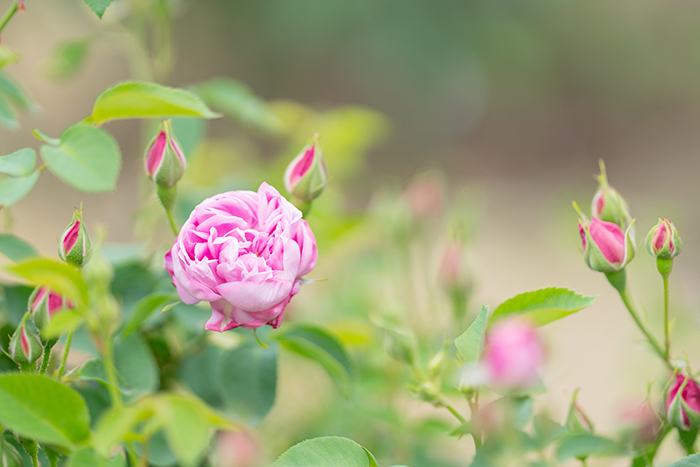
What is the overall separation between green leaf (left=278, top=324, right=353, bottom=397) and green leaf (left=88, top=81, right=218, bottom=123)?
0.17 m

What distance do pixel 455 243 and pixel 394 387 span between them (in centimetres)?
15

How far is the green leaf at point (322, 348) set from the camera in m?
0.43

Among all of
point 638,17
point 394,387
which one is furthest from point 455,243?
point 638,17

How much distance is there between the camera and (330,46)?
2848 mm

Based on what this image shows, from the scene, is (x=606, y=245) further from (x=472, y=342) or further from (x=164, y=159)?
(x=164, y=159)

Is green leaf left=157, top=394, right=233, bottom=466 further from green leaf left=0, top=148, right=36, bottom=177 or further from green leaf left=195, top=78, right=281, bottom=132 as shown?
green leaf left=195, top=78, right=281, bottom=132

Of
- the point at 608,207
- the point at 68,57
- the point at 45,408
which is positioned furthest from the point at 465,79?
the point at 45,408

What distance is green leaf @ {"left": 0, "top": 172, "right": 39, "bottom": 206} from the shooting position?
35 cm

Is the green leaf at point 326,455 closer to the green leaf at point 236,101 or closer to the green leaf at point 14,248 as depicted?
the green leaf at point 14,248

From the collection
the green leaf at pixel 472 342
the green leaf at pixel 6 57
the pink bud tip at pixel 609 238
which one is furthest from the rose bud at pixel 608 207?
the green leaf at pixel 6 57

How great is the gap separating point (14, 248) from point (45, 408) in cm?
18

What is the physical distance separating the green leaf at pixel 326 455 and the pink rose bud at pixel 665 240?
0.22 m

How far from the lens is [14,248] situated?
42 cm

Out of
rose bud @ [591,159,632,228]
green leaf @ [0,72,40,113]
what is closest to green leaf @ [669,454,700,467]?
rose bud @ [591,159,632,228]
